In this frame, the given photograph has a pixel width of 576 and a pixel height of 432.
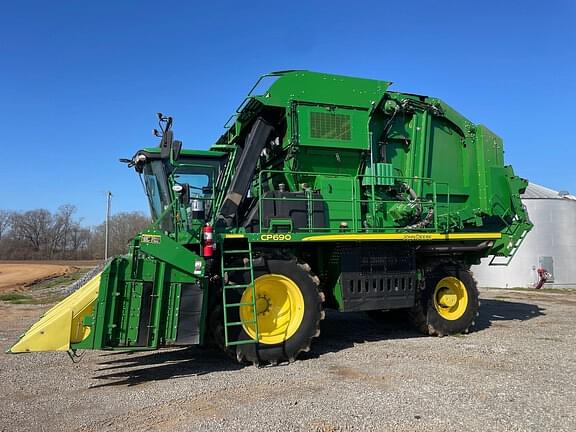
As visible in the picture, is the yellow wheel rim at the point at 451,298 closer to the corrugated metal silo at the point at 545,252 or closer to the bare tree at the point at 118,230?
the corrugated metal silo at the point at 545,252

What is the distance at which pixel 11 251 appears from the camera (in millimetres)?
90438

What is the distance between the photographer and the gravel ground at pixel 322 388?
184 inches

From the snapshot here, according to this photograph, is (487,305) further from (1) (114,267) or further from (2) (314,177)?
(1) (114,267)

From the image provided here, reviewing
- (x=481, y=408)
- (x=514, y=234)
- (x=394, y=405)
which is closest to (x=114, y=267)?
(x=394, y=405)

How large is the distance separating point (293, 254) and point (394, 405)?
10.2ft

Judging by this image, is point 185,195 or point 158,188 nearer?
point 185,195

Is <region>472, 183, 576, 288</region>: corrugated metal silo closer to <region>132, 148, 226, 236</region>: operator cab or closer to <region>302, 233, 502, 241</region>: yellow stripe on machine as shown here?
<region>302, 233, 502, 241</region>: yellow stripe on machine

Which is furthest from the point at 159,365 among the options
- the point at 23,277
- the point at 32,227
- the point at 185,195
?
the point at 32,227

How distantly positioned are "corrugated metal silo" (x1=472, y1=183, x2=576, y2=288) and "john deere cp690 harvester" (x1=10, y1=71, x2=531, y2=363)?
1444cm

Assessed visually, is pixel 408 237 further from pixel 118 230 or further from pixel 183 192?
pixel 118 230

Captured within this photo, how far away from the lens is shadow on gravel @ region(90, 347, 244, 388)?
6.44 metres

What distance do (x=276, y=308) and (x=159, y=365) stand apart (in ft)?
6.54

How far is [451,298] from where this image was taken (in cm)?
923

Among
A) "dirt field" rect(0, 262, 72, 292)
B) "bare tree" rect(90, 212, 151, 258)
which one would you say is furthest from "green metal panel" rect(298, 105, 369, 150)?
"bare tree" rect(90, 212, 151, 258)
